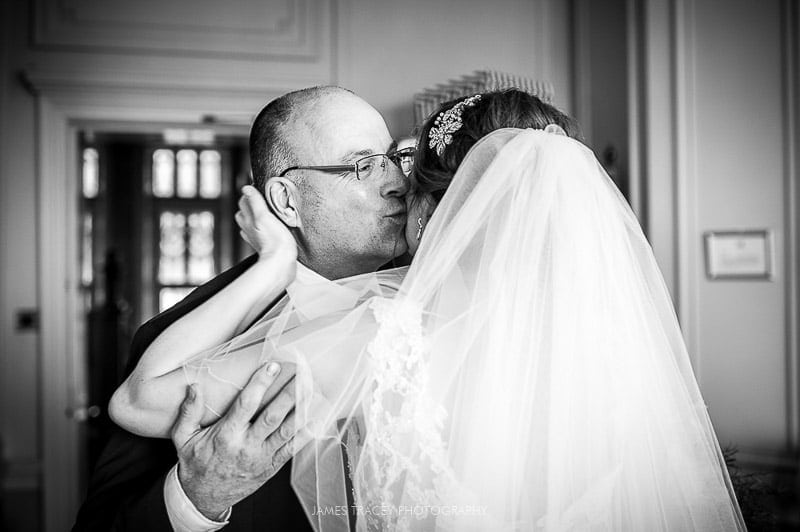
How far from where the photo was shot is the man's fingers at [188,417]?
4.11 ft

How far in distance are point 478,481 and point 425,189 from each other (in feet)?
2.10

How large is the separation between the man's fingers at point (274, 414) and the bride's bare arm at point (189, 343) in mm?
78

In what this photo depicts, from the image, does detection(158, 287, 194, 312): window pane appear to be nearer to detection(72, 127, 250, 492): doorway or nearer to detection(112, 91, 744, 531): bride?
detection(72, 127, 250, 492): doorway

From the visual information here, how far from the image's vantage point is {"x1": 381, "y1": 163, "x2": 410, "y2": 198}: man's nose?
1.66 metres

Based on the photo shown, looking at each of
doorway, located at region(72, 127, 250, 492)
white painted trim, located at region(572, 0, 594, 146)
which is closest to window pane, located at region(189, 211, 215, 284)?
doorway, located at region(72, 127, 250, 492)

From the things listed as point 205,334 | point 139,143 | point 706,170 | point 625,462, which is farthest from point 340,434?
point 139,143

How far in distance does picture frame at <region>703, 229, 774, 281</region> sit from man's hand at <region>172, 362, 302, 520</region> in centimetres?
294

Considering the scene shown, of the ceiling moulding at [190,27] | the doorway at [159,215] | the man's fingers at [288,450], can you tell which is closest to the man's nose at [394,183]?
the man's fingers at [288,450]

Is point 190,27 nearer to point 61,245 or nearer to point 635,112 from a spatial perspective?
point 61,245

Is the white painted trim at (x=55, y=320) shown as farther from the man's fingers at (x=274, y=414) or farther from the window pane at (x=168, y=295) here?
the window pane at (x=168, y=295)

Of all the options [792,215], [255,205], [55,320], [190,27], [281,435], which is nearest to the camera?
[281,435]

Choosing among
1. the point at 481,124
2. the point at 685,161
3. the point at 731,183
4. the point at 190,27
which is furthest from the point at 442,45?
Result: the point at 481,124

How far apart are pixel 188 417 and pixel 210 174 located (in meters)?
10.3

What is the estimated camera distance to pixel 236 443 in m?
1.26
